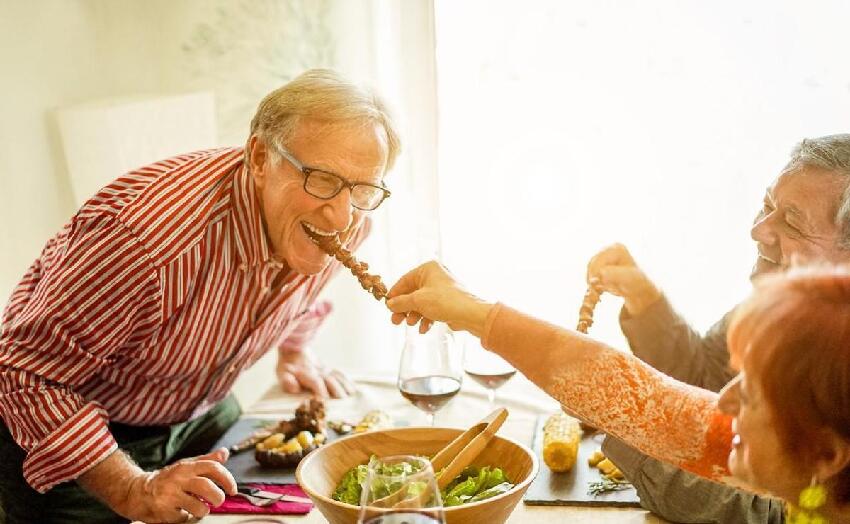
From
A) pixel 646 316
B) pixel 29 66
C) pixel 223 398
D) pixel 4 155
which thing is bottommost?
pixel 223 398

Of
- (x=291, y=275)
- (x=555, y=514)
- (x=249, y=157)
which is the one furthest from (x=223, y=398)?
(x=555, y=514)

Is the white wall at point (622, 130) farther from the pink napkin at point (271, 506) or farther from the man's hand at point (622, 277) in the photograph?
the pink napkin at point (271, 506)

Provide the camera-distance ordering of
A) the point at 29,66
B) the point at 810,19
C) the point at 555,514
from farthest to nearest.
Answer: the point at 29,66
the point at 810,19
the point at 555,514

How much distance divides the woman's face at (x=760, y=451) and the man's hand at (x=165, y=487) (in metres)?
0.89

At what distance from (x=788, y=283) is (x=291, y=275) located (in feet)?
4.36

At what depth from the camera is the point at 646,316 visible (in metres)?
2.05

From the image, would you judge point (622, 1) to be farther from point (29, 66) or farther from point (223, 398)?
point (29, 66)

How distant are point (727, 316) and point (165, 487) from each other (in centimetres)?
124

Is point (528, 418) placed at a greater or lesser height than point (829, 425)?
lesser

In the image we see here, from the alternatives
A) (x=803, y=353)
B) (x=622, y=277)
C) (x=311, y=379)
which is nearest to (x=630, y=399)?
(x=803, y=353)

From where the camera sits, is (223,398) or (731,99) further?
(731,99)

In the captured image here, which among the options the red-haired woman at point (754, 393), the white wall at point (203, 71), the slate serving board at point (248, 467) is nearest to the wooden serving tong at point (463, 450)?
the red-haired woman at point (754, 393)

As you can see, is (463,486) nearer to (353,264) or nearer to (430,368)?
(430,368)

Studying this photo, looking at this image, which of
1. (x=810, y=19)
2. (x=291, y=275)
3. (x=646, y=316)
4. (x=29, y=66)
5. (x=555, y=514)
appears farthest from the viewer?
(x=29, y=66)
